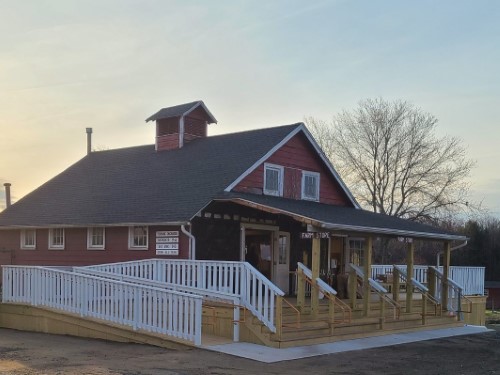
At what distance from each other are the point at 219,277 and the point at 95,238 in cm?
773

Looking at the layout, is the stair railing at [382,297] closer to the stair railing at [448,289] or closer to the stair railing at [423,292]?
the stair railing at [423,292]

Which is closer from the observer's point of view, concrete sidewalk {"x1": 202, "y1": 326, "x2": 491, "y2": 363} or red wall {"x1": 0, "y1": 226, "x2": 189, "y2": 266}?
concrete sidewalk {"x1": 202, "y1": 326, "x2": 491, "y2": 363}

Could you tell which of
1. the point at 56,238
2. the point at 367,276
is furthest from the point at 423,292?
the point at 56,238

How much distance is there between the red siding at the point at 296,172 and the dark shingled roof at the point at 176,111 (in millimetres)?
4095

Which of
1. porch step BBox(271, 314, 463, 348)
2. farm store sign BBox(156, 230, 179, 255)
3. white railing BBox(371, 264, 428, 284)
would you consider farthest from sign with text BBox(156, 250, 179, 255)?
white railing BBox(371, 264, 428, 284)

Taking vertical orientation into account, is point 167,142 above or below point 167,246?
above

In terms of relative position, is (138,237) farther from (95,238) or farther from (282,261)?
(282,261)

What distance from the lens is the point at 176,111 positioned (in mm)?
23297

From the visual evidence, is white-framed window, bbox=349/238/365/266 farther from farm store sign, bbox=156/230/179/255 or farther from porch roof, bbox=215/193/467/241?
farm store sign, bbox=156/230/179/255

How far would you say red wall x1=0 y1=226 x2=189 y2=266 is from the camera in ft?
61.8

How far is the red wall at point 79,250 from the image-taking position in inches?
742

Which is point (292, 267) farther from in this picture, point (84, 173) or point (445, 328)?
point (84, 173)

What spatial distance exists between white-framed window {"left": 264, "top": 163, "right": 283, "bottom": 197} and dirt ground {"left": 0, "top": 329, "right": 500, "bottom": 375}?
667cm

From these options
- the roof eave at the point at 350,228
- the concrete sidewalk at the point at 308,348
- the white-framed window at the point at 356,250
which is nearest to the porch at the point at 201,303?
the concrete sidewalk at the point at 308,348
